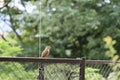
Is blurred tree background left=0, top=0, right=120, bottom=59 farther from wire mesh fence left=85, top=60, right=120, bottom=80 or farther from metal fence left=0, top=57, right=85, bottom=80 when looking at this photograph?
metal fence left=0, top=57, right=85, bottom=80

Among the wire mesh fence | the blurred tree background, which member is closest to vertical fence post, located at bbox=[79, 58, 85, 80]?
the wire mesh fence

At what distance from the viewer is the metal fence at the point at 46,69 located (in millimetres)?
2188

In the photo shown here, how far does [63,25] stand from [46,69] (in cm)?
453

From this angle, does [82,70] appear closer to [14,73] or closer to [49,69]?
[49,69]

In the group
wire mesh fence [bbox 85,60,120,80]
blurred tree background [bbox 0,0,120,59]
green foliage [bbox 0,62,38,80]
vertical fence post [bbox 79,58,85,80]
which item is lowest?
blurred tree background [bbox 0,0,120,59]

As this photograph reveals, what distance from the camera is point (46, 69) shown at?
94.3 inches

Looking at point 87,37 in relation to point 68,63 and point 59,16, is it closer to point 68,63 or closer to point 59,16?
point 59,16

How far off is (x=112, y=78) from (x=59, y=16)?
18.6 feet

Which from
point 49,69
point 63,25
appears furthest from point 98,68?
point 63,25

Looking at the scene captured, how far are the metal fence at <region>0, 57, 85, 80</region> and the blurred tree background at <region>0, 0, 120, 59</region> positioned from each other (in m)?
3.64

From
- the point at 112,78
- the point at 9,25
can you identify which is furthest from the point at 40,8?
the point at 112,78

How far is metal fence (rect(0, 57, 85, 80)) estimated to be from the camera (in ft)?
7.18

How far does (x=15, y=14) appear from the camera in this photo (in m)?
7.25

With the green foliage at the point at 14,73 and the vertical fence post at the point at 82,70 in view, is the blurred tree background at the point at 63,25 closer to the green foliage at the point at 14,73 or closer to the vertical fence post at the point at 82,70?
the green foliage at the point at 14,73
